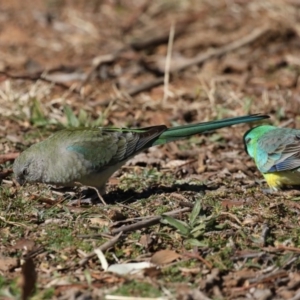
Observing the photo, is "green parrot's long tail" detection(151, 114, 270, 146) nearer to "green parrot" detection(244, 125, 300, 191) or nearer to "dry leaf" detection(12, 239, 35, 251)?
"green parrot" detection(244, 125, 300, 191)

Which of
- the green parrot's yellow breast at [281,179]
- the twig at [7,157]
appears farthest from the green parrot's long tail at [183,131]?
the twig at [7,157]

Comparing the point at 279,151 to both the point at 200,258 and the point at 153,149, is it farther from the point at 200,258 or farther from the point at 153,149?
the point at 200,258

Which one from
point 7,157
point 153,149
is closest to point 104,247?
point 7,157

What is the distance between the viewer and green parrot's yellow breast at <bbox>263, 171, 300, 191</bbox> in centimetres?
704

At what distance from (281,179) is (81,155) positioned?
1.96 meters

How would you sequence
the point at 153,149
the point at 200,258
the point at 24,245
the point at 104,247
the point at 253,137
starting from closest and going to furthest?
the point at 200,258, the point at 104,247, the point at 24,245, the point at 253,137, the point at 153,149

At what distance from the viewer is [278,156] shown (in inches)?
279

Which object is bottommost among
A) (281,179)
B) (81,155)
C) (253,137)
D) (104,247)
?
(281,179)

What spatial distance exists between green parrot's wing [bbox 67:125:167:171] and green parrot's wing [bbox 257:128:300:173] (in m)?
1.04

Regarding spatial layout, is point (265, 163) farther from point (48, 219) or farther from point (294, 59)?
point (294, 59)

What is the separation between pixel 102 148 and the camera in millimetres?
6824

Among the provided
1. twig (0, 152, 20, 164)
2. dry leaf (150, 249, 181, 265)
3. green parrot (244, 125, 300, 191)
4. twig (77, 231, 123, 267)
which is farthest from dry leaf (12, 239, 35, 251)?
green parrot (244, 125, 300, 191)

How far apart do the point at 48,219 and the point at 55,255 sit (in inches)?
25.7

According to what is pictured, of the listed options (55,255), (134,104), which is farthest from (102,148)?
(134,104)
